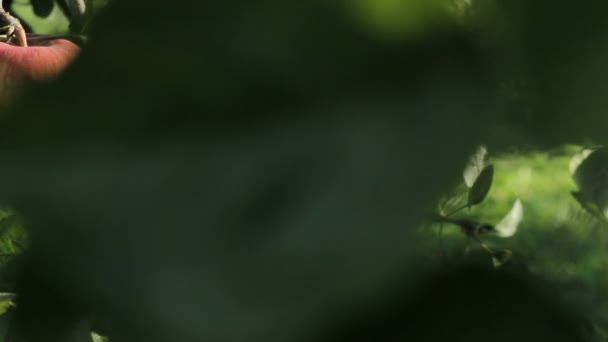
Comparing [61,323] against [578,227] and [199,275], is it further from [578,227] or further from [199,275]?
[578,227]

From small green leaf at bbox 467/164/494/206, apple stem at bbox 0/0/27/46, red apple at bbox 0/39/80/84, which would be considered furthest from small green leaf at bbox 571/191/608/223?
apple stem at bbox 0/0/27/46

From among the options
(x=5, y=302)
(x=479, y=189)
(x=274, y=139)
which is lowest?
(x=5, y=302)

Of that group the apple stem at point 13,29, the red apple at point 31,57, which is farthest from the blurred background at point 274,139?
the apple stem at point 13,29

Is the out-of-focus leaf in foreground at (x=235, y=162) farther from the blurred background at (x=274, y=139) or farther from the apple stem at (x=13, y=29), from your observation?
the apple stem at (x=13, y=29)

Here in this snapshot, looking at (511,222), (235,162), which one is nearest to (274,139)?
(235,162)

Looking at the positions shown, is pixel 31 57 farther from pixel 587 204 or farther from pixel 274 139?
pixel 274 139

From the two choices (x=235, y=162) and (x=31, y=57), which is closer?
(x=235, y=162)

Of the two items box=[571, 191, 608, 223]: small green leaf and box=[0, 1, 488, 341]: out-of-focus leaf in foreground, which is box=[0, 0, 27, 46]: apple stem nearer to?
box=[571, 191, 608, 223]: small green leaf

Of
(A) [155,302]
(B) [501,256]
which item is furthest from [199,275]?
(B) [501,256]
